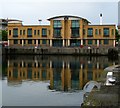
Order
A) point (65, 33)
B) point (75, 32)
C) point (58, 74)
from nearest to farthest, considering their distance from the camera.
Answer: point (58, 74) < point (75, 32) < point (65, 33)

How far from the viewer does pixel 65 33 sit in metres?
58.9

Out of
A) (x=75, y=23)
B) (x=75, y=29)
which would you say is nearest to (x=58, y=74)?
(x=75, y=23)

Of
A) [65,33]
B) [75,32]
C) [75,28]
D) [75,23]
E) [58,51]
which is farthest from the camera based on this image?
[65,33]

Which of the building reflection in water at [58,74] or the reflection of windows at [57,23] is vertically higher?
the reflection of windows at [57,23]

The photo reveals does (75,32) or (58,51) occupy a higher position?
(75,32)

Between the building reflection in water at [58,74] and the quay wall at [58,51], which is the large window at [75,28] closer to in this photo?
the quay wall at [58,51]

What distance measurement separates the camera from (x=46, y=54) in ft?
188

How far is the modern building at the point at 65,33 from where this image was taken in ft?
190

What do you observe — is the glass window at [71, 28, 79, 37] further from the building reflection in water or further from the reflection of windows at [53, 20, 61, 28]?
the building reflection in water

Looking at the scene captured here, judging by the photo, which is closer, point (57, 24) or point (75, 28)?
point (75, 28)

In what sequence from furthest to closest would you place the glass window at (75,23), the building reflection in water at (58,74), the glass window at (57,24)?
1. the glass window at (57,24)
2. the glass window at (75,23)
3. the building reflection in water at (58,74)

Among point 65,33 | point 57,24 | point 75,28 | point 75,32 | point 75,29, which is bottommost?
point 65,33

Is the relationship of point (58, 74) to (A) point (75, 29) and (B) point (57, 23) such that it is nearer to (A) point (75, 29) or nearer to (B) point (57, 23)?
(A) point (75, 29)

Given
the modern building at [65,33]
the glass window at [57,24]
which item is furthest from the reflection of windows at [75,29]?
the glass window at [57,24]
